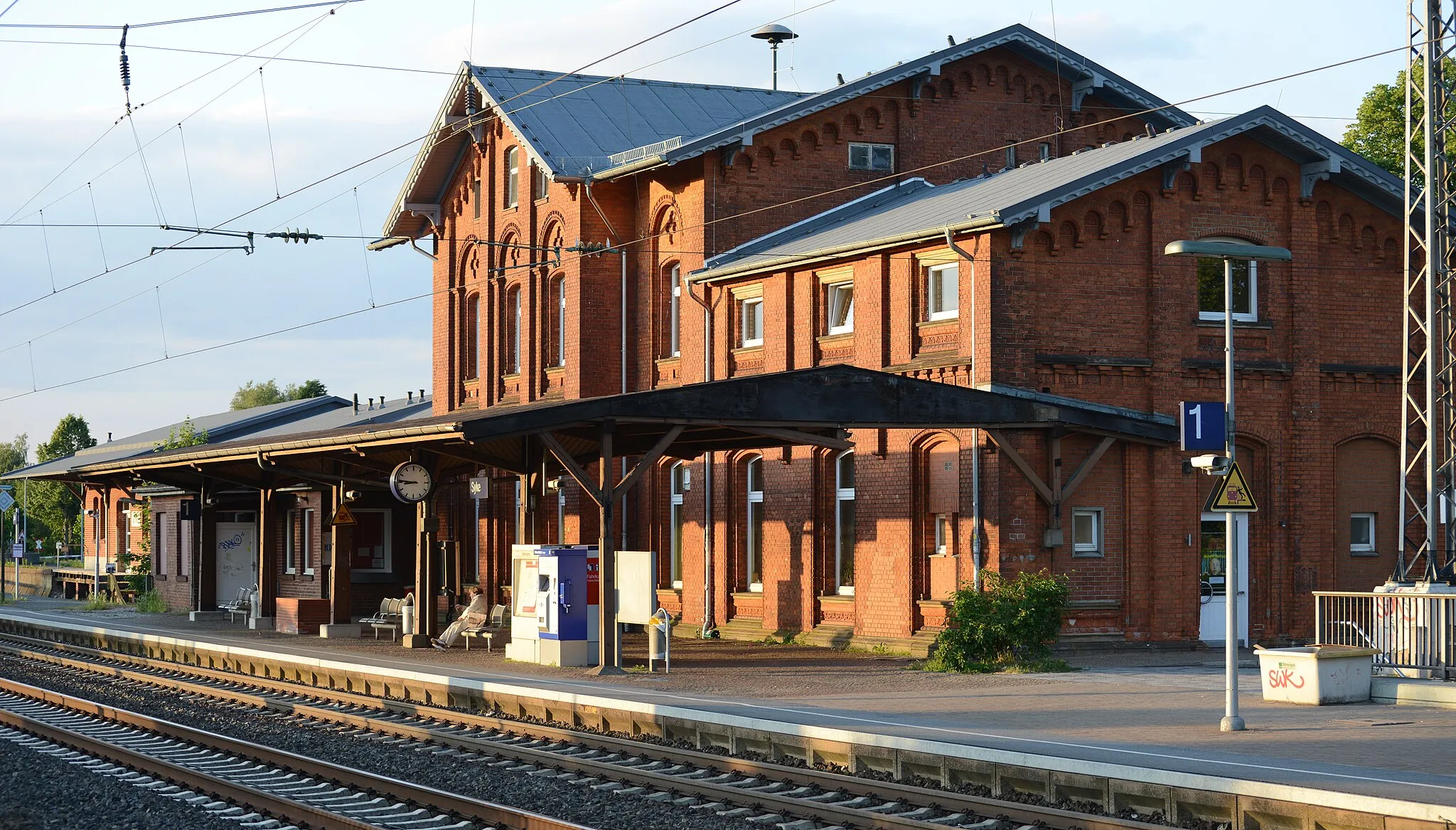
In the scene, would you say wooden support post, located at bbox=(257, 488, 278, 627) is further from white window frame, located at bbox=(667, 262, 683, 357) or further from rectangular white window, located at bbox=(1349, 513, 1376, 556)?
rectangular white window, located at bbox=(1349, 513, 1376, 556)

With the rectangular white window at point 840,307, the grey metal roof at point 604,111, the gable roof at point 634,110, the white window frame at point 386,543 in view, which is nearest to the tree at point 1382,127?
the gable roof at point 634,110

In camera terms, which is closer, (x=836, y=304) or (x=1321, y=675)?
(x=1321, y=675)

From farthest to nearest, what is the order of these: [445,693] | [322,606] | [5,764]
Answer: [322,606]
[445,693]
[5,764]

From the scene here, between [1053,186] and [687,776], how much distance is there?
1248 centimetres

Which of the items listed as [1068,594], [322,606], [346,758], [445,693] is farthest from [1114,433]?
[322,606]

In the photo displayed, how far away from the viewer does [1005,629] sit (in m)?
21.3

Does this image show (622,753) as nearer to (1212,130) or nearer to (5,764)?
(5,764)

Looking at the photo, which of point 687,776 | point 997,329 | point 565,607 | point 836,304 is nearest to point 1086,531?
point 997,329

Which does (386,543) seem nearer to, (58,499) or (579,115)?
(579,115)

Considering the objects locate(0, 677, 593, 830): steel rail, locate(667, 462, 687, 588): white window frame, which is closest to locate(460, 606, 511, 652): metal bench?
locate(667, 462, 687, 588): white window frame

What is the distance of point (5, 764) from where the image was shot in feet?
49.9

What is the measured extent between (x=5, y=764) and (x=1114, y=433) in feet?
46.7

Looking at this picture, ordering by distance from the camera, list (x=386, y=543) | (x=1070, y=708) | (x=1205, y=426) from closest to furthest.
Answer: (x=1205, y=426) < (x=1070, y=708) < (x=386, y=543)

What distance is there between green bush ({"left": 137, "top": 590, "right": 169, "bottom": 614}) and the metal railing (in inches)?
1261
